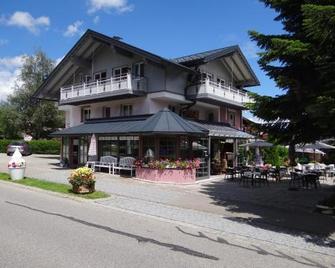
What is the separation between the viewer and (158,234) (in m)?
9.07

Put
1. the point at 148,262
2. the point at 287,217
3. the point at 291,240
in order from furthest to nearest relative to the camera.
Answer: the point at 287,217
the point at 291,240
the point at 148,262

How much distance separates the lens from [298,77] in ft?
38.5

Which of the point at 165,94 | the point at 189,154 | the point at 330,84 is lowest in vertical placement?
the point at 189,154

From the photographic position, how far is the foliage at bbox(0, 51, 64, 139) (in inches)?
2144

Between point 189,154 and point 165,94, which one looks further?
point 165,94

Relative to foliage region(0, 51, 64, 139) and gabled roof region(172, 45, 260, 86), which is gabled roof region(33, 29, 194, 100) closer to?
gabled roof region(172, 45, 260, 86)

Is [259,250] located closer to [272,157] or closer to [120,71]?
[120,71]

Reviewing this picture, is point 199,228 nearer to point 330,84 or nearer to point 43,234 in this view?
point 43,234

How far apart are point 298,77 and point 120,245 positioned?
7.35 metres

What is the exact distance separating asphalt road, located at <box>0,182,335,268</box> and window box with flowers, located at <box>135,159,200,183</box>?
29.6 feet

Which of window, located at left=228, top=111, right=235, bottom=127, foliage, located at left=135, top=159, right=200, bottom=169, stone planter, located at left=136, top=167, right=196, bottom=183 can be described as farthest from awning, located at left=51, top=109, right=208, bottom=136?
window, located at left=228, top=111, right=235, bottom=127

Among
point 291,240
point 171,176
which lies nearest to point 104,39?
point 171,176

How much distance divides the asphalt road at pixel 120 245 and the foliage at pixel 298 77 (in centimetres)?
362

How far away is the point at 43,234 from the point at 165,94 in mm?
18038
